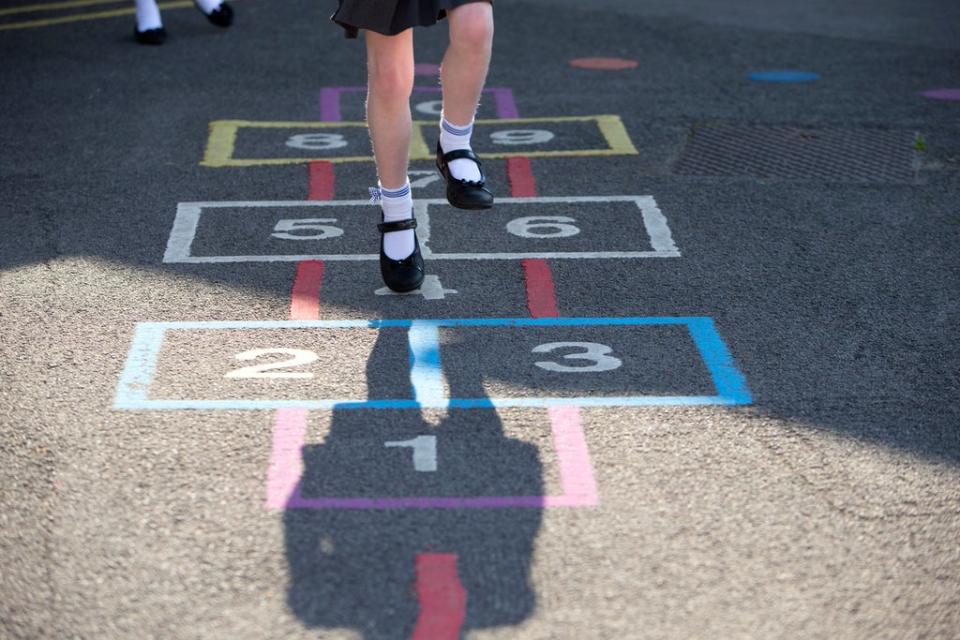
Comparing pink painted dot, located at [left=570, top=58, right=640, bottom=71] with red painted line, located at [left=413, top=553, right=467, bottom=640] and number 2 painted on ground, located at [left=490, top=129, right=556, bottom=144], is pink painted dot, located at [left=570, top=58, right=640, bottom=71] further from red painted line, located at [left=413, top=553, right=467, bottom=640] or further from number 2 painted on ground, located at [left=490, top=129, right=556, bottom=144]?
red painted line, located at [left=413, top=553, right=467, bottom=640]

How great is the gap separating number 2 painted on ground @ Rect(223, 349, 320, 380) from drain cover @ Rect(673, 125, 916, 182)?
110 inches

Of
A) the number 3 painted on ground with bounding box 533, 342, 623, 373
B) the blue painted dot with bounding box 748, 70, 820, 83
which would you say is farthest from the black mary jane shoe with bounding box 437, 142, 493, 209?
the blue painted dot with bounding box 748, 70, 820, 83

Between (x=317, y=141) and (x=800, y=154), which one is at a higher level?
(x=800, y=154)

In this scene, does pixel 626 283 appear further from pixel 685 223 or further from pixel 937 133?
pixel 937 133

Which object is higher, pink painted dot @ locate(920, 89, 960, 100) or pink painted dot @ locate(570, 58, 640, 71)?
pink painted dot @ locate(920, 89, 960, 100)

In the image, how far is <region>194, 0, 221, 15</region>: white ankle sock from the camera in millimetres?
9859

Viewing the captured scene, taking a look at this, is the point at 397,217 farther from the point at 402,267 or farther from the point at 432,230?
the point at 432,230

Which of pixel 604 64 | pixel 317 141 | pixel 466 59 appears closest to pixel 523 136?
pixel 317 141

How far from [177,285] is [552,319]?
1.47 meters

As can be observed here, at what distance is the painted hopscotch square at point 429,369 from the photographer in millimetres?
3934

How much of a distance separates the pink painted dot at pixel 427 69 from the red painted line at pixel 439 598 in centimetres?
596

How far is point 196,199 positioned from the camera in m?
5.96

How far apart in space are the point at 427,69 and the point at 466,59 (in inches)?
164

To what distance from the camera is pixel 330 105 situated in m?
7.73
